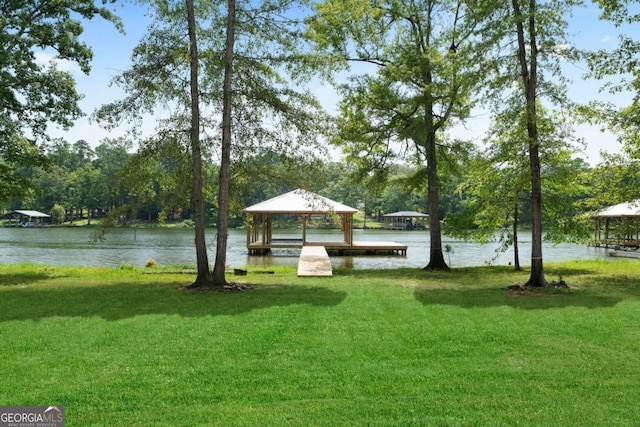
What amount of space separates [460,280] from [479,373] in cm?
834

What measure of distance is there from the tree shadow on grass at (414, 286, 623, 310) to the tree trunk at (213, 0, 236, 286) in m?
4.22

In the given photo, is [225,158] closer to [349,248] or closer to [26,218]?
[349,248]

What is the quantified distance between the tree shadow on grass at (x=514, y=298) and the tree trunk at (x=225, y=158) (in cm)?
422

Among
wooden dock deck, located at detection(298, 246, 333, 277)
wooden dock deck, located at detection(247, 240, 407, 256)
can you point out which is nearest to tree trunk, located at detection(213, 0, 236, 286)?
wooden dock deck, located at detection(298, 246, 333, 277)

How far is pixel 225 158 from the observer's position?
36.3ft

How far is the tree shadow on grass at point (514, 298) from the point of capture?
28.7 feet

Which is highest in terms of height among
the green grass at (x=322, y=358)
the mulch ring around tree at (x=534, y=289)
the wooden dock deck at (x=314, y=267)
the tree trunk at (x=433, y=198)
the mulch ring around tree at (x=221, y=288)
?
the tree trunk at (x=433, y=198)

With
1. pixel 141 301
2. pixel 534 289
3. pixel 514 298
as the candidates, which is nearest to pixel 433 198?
pixel 534 289

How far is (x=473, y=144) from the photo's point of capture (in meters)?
17.0

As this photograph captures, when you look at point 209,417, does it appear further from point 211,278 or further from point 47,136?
point 47,136

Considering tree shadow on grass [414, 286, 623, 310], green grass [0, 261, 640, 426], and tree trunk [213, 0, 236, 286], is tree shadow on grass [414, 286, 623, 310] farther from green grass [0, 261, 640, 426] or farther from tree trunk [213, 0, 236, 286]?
tree trunk [213, 0, 236, 286]

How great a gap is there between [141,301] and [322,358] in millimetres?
4710

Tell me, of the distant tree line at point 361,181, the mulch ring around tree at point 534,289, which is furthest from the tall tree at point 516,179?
the mulch ring around tree at point 534,289

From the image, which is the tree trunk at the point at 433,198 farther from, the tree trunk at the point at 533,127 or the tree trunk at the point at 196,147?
the tree trunk at the point at 196,147
